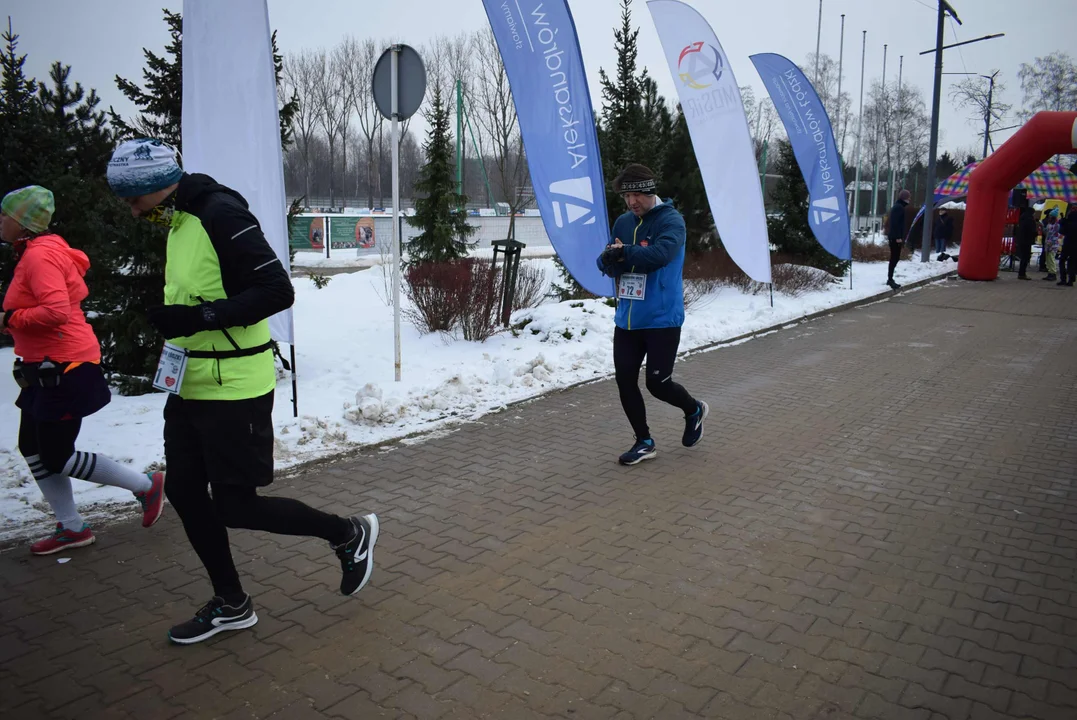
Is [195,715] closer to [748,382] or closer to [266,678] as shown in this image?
[266,678]

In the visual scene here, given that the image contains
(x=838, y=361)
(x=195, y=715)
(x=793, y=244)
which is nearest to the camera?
(x=195, y=715)

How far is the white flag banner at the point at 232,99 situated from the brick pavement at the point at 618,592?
241 cm

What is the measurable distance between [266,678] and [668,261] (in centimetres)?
347

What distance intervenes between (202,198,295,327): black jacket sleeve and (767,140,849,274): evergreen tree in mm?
16258

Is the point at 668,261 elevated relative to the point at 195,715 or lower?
elevated

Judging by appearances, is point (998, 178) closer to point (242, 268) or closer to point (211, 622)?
point (242, 268)

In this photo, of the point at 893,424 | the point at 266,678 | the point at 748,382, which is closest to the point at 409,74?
the point at 748,382

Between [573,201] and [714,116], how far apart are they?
4129mm

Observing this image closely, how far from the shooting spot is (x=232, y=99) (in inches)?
238

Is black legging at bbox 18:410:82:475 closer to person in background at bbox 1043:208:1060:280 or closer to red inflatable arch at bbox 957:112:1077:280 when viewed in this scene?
red inflatable arch at bbox 957:112:1077:280

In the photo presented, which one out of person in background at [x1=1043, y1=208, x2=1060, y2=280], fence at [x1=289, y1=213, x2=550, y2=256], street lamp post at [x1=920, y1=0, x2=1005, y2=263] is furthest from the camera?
fence at [x1=289, y1=213, x2=550, y2=256]

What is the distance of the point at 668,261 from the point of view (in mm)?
5242

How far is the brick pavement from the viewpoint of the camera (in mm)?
2920

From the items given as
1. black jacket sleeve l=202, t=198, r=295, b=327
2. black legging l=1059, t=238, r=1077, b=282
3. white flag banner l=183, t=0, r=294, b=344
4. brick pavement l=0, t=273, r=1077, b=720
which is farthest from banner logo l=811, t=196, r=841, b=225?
black jacket sleeve l=202, t=198, r=295, b=327
